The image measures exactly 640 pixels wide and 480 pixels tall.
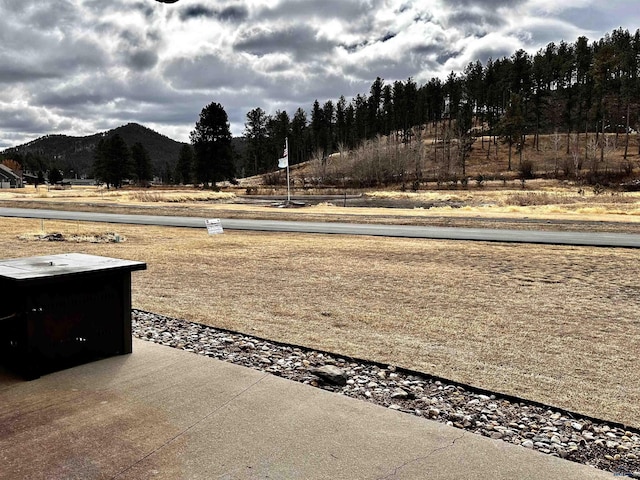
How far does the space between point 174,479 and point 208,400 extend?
1.11 m

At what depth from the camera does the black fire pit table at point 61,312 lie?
425cm

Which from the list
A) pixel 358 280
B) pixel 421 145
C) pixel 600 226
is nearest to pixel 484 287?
pixel 358 280

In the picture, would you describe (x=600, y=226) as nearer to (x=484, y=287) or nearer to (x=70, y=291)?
(x=484, y=287)

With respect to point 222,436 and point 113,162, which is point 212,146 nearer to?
point 113,162

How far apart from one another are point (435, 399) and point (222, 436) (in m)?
1.87

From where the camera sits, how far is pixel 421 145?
8956 centimetres

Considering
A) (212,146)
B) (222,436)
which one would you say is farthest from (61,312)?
(212,146)

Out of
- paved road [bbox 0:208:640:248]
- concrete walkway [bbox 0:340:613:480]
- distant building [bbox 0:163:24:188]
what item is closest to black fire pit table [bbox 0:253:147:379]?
→ concrete walkway [bbox 0:340:613:480]

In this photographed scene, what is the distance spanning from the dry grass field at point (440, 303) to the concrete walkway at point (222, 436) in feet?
4.46

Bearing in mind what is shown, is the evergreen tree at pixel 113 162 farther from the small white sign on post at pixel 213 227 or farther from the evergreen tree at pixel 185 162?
the small white sign on post at pixel 213 227

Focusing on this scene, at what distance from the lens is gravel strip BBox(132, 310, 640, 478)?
3.54 metres

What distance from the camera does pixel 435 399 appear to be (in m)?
4.38

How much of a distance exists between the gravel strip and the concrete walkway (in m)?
0.28

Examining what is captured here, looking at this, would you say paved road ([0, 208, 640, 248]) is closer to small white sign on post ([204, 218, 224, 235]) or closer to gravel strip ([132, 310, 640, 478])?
small white sign on post ([204, 218, 224, 235])
